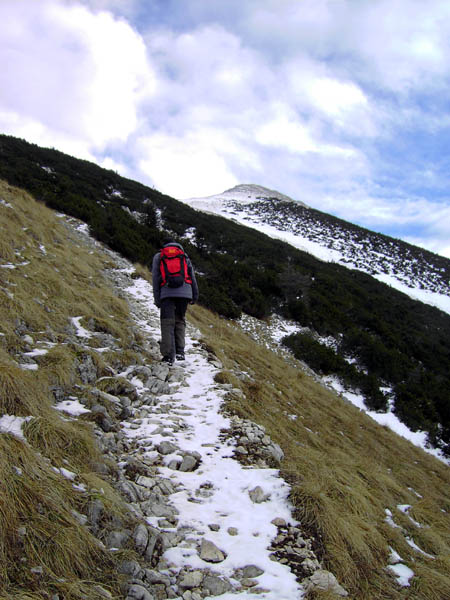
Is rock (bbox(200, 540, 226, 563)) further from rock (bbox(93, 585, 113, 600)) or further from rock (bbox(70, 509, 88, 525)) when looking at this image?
rock (bbox(70, 509, 88, 525))

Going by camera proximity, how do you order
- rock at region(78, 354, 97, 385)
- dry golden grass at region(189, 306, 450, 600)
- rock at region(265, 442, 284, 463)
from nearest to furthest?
dry golden grass at region(189, 306, 450, 600)
rock at region(265, 442, 284, 463)
rock at region(78, 354, 97, 385)

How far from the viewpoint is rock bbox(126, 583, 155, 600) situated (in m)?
1.77

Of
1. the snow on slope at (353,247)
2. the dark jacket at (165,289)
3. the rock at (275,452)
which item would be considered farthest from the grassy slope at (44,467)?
the snow on slope at (353,247)

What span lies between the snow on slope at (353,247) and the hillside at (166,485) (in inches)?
967

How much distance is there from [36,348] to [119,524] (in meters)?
2.63

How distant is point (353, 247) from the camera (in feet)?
113

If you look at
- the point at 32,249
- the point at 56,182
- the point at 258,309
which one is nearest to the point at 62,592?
the point at 32,249

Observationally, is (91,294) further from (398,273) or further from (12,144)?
(398,273)

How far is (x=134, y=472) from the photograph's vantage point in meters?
2.86

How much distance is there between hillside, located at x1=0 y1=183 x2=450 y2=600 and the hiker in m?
0.45

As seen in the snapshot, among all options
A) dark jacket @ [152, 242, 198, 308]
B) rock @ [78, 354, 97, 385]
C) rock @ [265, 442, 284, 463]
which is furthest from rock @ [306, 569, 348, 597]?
dark jacket @ [152, 242, 198, 308]

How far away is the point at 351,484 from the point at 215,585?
2.12m

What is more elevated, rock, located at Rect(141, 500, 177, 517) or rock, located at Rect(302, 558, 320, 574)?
rock, located at Rect(302, 558, 320, 574)

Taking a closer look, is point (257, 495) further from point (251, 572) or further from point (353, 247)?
point (353, 247)
